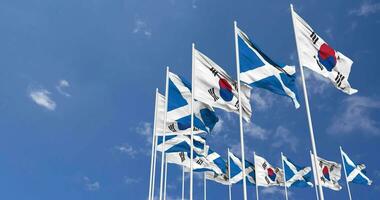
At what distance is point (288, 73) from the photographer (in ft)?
58.4

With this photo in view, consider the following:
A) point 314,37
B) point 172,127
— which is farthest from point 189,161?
point 314,37

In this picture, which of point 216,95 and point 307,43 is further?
point 216,95

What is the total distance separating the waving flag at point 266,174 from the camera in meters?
38.5

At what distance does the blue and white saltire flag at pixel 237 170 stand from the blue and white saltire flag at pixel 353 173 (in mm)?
9545

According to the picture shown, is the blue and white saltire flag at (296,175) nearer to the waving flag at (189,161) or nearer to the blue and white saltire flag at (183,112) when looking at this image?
the waving flag at (189,161)

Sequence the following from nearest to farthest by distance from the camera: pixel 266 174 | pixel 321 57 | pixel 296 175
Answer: pixel 321 57 < pixel 266 174 < pixel 296 175

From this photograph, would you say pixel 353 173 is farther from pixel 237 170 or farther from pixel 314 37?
pixel 314 37

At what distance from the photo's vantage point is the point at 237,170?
36.9 m

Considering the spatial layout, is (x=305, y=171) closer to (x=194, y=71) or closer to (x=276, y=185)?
(x=276, y=185)

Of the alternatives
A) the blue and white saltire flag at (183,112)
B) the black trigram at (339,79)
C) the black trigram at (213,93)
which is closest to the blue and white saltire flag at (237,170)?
the blue and white saltire flag at (183,112)

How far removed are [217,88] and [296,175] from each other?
24676 millimetres

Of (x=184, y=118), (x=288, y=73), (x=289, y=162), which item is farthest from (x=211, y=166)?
(x=288, y=73)

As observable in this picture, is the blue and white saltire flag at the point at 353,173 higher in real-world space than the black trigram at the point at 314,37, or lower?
higher

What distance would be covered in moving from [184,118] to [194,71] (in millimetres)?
4138
